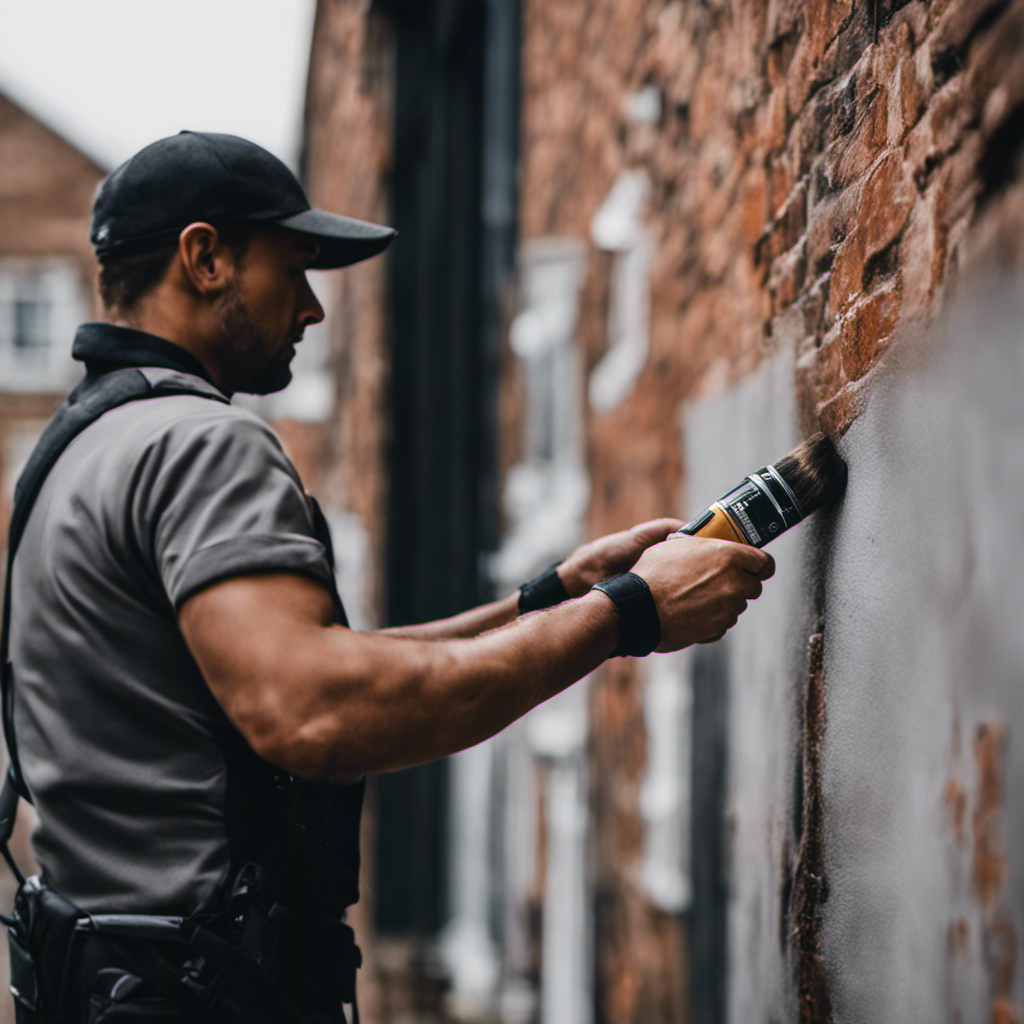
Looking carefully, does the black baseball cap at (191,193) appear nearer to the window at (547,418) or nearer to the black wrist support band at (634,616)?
the black wrist support band at (634,616)

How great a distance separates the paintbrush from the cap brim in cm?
77

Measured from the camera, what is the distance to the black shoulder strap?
206 cm

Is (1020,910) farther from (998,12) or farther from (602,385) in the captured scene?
(602,385)

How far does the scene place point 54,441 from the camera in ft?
6.91

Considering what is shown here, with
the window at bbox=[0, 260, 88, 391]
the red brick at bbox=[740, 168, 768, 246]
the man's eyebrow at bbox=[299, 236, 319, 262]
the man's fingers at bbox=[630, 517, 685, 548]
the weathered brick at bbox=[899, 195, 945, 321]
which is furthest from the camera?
the window at bbox=[0, 260, 88, 391]

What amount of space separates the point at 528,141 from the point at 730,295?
3.92m

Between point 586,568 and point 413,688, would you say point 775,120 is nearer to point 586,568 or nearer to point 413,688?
point 586,568

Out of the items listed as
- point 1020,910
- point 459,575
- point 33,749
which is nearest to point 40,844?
point 33,749

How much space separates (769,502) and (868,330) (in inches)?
12.2

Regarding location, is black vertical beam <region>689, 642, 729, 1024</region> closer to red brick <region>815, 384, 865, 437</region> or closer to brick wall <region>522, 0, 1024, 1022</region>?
brick wall <region>522, 0, 1024, 1022</region>

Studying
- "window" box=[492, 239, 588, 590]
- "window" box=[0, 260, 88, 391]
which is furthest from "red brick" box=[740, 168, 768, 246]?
"window" box=[0, 260, 88, 391]

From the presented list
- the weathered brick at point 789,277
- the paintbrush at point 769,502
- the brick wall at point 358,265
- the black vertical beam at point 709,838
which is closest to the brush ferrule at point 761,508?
the paintbrush at point 769,502

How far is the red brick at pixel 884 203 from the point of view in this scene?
196cm

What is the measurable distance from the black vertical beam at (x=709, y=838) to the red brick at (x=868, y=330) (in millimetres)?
1223
